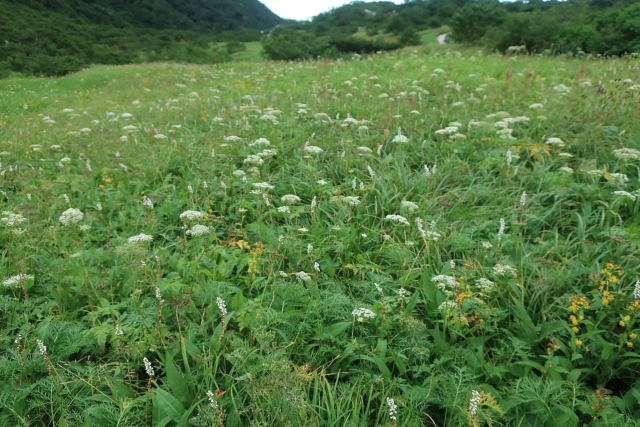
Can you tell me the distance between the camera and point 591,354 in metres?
2.49

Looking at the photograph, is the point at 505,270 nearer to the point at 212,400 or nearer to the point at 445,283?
the point at 445,283

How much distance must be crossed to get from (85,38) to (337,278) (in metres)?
40.6

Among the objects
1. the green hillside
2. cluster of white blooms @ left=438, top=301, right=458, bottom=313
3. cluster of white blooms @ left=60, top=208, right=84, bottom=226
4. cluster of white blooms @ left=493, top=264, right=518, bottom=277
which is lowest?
cluster of white blooms @ left=438, top=301, right=458, bottom=313

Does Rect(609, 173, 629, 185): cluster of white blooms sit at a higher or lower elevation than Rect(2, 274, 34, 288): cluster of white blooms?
higher

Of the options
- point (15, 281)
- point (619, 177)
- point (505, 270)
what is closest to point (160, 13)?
point (15, 281)

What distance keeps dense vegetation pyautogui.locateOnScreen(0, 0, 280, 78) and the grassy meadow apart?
22352mm

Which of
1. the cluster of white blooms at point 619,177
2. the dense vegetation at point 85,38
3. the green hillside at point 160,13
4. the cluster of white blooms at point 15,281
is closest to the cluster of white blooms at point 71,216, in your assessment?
the cluster of white blooms at point 15,281

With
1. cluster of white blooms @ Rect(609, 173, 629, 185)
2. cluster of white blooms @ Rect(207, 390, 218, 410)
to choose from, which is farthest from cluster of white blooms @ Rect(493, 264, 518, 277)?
cluster of white blooms @ Rect(207, 390, 218, 410)

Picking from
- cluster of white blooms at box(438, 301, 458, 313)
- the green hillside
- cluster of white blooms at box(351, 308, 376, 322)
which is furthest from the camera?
the green hillside

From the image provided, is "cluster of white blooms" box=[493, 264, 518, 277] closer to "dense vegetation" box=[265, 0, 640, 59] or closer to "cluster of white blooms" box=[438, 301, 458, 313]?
"cluster of white blooms" box=[438, 301, 458, 313]

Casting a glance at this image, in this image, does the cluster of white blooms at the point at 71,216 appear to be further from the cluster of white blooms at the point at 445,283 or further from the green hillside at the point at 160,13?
the green hillside at the point at 160,13

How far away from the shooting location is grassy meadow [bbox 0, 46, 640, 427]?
217 cm

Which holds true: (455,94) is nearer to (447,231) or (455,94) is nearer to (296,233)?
(447,231)

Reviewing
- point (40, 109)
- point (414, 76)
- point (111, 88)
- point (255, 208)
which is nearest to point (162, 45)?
point (111, 88)
